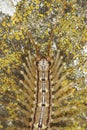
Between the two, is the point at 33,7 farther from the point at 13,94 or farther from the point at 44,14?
the point at 13,94

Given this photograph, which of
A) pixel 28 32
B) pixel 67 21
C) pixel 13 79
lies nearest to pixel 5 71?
pixel 13 79

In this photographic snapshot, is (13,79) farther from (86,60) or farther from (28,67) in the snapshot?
(86,60)

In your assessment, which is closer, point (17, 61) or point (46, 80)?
point (46, 80)

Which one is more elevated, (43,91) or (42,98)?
(43,91)

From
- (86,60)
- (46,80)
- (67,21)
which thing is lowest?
(46,80)

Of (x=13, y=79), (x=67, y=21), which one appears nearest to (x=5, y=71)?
(x=13, y=79)

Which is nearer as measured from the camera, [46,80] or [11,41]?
[46,80]

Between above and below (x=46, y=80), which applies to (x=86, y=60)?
above

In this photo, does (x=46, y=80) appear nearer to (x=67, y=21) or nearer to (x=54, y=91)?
(x=54, y=91)

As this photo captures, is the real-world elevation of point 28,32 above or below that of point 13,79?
above
